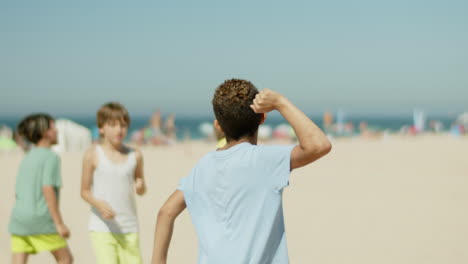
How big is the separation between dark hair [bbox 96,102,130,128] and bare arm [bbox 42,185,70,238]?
2.02 ft

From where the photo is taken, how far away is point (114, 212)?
3.79 m

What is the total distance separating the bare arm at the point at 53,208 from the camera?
3838 mm

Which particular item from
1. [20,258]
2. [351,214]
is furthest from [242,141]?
[351,214]

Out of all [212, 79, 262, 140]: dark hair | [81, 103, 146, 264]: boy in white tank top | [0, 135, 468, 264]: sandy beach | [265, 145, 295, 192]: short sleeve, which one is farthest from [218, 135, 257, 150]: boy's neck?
[0, 135, 468, 264]: sandy beach

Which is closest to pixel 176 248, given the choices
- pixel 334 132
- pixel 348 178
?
pixel 348 178

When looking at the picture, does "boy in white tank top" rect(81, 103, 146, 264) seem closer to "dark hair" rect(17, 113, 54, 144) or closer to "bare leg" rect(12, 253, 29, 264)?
"dark hair" rect(17, 113, 54, 144)

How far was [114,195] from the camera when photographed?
3.85 meters

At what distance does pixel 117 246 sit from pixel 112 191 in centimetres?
40

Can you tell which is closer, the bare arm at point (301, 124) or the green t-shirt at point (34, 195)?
the bare arm at point (301, 124)

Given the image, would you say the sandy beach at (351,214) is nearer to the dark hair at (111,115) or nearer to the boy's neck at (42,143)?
the boy's neck at (42,143)

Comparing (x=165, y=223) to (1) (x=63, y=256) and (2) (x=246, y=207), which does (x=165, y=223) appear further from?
(1) (x=63, y=256)

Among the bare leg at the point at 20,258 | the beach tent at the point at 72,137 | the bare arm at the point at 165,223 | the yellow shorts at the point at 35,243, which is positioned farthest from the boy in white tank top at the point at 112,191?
the beach tent at the point at 72,137

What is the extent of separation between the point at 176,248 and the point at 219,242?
4.93 m

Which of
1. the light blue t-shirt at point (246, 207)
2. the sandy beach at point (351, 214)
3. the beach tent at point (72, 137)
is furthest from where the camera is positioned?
the beach tent at point (72, 137)
